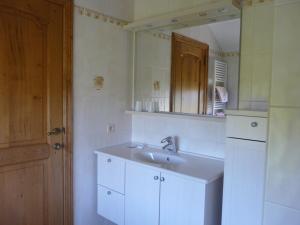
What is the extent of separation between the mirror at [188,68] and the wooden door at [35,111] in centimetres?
78

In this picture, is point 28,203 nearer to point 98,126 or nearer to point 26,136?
point 26,136

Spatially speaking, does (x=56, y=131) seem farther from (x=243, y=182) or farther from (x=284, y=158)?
(x=284, y=158)

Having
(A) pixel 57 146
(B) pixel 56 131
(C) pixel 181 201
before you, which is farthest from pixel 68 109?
(C) pixel 181 201

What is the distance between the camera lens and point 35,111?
1.89m

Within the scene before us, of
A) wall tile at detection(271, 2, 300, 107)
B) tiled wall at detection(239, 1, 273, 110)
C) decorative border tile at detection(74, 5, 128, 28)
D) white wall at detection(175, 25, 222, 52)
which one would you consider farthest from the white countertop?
decorative border tile at detection(74, 5, 128, 28)

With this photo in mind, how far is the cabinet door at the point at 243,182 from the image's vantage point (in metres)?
1.44

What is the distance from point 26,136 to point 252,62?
172 cm

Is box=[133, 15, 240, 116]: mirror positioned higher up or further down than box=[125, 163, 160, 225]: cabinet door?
higher up

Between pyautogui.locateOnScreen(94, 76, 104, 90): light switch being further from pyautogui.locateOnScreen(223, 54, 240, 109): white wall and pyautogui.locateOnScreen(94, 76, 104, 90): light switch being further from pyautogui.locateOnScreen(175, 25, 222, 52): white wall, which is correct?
pyautogui.locateOnScreen(223, 54, 240, 109): white wall

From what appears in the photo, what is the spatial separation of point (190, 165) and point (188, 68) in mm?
841

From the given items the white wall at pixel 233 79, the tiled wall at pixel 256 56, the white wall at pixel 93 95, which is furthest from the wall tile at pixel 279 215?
the white wall at pixel 93 95

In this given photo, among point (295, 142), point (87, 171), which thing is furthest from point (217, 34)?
point (87, 171)

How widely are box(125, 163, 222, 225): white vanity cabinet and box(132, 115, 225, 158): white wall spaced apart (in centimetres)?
39

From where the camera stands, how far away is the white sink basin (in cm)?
214
